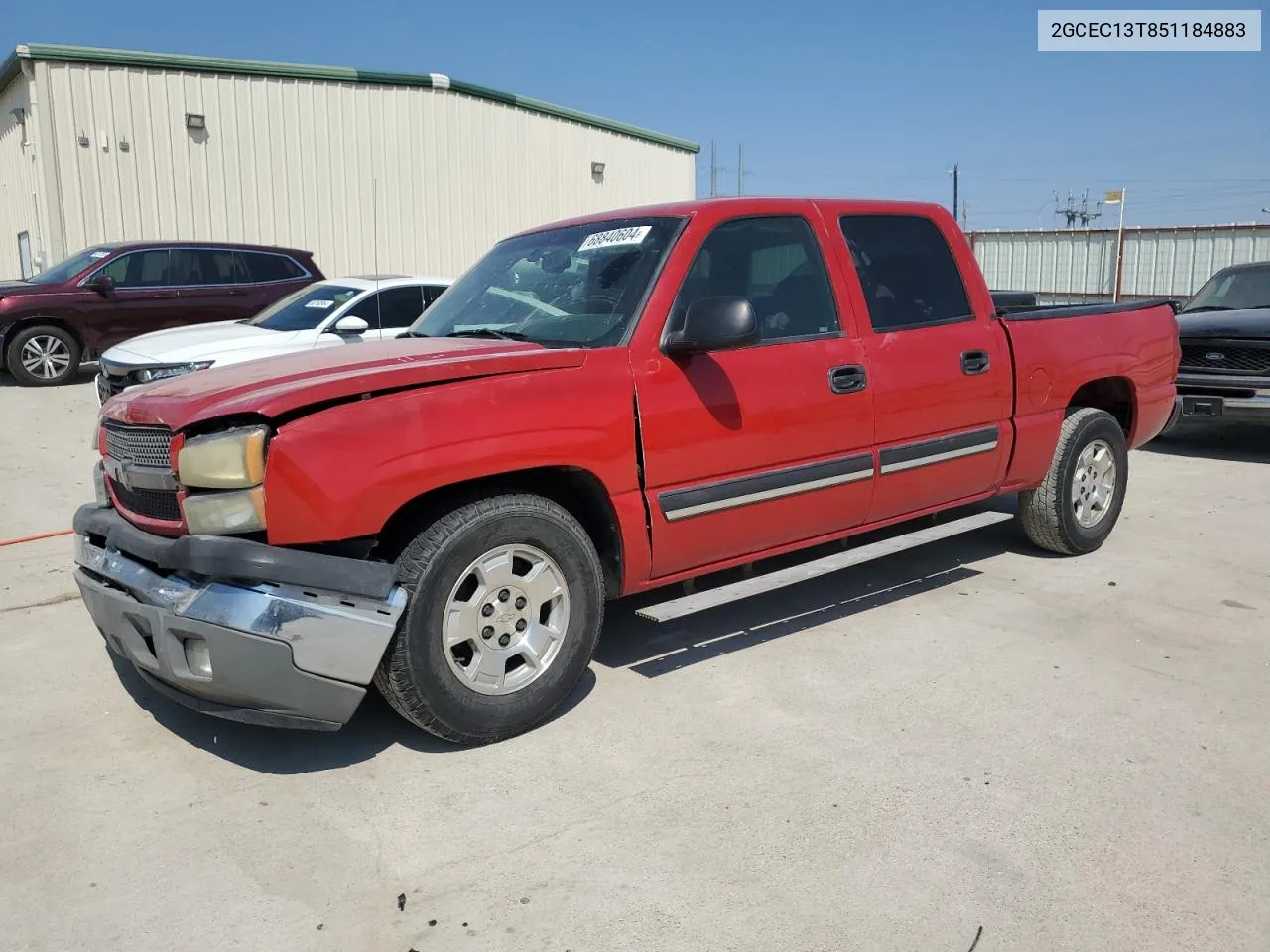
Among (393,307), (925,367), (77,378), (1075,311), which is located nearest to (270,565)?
(925,367)

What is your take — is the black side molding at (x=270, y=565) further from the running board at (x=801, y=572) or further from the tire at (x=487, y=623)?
the running board at (x=801, y=572)

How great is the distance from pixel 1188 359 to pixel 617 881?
28.2 feet

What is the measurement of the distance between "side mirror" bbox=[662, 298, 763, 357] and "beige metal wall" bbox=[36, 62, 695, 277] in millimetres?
12349

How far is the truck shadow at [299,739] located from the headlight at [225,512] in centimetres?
88

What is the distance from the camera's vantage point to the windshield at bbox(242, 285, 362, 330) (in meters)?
9.75

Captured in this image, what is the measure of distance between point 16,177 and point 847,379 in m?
17.5

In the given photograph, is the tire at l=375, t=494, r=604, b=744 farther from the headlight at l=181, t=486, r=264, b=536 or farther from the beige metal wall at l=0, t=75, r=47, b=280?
the beige metal wall at l=0, t=75, r=47, b=280

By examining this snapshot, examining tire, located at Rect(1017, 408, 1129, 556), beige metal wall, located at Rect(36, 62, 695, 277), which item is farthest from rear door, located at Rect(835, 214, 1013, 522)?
beige metal wall, located at Rect(36, 62, 695, 277)

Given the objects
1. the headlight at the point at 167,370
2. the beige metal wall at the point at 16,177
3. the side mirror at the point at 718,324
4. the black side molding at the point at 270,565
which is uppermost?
the beige metal wall at the point at 16,177

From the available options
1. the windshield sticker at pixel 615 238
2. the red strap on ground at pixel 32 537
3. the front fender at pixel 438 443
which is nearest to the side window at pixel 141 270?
the red strap on ground at pixel 32 537

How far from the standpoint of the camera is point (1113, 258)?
73.5ft

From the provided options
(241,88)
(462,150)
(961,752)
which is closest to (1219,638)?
(961,752)

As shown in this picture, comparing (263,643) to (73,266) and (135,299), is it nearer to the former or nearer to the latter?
(135,299)

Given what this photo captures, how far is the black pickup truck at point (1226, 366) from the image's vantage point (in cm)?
894
